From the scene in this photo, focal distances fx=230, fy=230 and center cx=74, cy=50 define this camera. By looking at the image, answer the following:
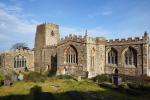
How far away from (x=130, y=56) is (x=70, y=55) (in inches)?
444

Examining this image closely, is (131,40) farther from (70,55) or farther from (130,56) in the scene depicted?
(70,55)

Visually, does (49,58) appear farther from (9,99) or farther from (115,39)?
(9,99)

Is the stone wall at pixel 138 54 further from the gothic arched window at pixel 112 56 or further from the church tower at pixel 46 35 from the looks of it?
the church tower at pixel 46 35

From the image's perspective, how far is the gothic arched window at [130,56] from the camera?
38.9 meters

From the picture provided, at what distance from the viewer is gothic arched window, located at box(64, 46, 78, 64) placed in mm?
43125

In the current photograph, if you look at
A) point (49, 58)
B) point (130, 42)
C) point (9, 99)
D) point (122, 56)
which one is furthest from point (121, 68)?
point (9, 99)

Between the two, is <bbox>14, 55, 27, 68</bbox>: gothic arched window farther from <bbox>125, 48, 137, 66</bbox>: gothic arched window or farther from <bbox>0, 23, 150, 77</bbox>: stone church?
<bbox>125, 48, 137, 66</bbox>: gothic arched window

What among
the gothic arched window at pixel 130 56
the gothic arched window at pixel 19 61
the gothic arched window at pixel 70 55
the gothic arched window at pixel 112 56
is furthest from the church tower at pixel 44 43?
the gothic arched window at pixel 130 56

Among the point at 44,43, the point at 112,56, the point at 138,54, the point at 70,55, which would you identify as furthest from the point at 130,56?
the point at 44,43

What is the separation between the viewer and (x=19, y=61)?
51.4 m

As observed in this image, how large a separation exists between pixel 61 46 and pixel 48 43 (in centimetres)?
→ 1017

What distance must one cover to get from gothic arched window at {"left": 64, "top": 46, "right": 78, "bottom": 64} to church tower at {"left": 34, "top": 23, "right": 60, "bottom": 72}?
7213mm

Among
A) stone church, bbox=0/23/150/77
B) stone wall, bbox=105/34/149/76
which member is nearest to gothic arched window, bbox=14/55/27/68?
stone church, bbox=0/23/150/77

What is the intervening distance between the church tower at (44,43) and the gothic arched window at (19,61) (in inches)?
136
